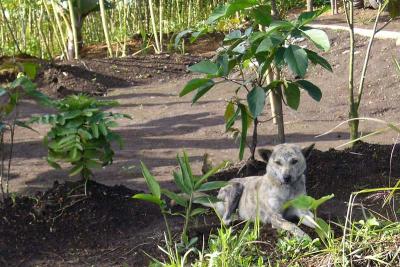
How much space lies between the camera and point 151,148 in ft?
25.5

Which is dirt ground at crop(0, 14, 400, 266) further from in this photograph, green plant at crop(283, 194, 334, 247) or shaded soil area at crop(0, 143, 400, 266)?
green plant at crop(283, 194, 334, 247)

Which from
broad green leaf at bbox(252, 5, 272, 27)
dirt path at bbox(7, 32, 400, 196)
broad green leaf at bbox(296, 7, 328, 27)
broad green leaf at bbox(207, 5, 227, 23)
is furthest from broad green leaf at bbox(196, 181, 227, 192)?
dirt path at bbox(7, 32, 400, 196)

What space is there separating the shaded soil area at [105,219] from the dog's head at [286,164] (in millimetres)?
322

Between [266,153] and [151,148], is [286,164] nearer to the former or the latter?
[266,153]

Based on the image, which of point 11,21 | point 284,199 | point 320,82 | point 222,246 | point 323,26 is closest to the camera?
point 222,246

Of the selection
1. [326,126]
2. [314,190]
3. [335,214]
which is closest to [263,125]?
[326,126]

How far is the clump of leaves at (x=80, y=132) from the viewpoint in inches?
195

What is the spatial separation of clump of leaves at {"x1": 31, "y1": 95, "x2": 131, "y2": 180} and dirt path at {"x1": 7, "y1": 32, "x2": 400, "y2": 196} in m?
1.19

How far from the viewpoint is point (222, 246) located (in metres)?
3.51

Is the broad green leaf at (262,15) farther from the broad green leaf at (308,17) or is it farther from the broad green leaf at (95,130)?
the broad green leaf at (95,130)

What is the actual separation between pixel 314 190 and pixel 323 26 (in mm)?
8525

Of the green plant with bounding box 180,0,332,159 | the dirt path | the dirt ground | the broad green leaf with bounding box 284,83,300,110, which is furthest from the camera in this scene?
the dirt path

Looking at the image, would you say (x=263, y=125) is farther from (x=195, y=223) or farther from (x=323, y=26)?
(x=323, y=26)

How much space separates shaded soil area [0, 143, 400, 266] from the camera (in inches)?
178
